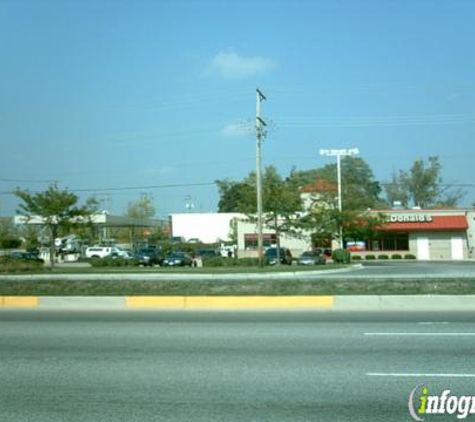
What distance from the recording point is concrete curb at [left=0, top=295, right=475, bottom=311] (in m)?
16.2

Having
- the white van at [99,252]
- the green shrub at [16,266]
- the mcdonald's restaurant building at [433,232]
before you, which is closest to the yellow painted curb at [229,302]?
the green shrub at [16,266]

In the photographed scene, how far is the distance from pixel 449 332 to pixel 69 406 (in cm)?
746

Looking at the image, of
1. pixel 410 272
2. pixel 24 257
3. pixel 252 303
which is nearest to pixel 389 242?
pixel 410 272

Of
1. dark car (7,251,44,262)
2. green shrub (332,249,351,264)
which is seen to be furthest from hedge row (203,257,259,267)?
dark car (7,251,44,262)

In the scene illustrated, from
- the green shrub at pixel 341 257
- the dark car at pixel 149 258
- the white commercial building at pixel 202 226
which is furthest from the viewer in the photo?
the white commercial building at pixel 202 226

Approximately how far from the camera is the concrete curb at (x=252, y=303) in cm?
1623

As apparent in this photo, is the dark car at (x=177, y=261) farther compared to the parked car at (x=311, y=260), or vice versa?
the dark car at (x=177, y=261)

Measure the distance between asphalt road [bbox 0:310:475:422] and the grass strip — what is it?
5000 millimetres

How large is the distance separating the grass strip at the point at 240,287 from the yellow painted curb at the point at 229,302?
161 centimetres

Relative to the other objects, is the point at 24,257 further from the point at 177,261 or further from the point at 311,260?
the point at 311,260

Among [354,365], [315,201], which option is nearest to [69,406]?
[354,365]

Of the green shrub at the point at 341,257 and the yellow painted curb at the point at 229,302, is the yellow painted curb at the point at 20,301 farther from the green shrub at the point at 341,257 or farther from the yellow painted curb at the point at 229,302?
the green shrub at the point at 341,257

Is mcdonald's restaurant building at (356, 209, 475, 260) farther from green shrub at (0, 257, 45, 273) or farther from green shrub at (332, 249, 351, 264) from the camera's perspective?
green shrub at (0, 257, 45, 273)

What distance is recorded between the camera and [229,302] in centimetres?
1736
